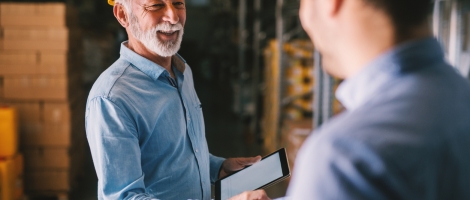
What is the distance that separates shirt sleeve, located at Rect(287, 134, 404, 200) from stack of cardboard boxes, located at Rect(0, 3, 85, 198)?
181 inches

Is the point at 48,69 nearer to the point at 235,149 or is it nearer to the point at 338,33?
the point at 235,149

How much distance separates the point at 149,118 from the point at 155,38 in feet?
1.09

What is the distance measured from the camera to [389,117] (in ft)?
2.15

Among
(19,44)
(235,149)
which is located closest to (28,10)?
(19,44)

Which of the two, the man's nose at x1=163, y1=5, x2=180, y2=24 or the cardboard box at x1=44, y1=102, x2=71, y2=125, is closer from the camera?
the man's nose at x1=163, y1=5, x2=180, y2=24

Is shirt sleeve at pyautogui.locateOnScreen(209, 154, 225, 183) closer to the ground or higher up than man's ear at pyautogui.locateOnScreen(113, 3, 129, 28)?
closer to the ground

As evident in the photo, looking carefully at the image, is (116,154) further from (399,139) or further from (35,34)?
(35,34)

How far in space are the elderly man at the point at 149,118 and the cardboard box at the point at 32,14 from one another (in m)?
3.24

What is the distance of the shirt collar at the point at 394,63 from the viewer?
697 mm

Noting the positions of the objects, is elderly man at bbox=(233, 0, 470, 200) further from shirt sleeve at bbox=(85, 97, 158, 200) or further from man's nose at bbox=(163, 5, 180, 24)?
man's nose at bbox=(163, 5, 180, 24)

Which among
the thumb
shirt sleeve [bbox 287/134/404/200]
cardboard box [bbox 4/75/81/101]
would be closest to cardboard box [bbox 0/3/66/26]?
cardboard box [bbox 4/75/81/101]

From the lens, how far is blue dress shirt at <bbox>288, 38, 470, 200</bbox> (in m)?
0.63

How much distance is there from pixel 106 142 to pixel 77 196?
404cm

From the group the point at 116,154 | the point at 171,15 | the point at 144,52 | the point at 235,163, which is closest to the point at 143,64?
the point at 144,52
